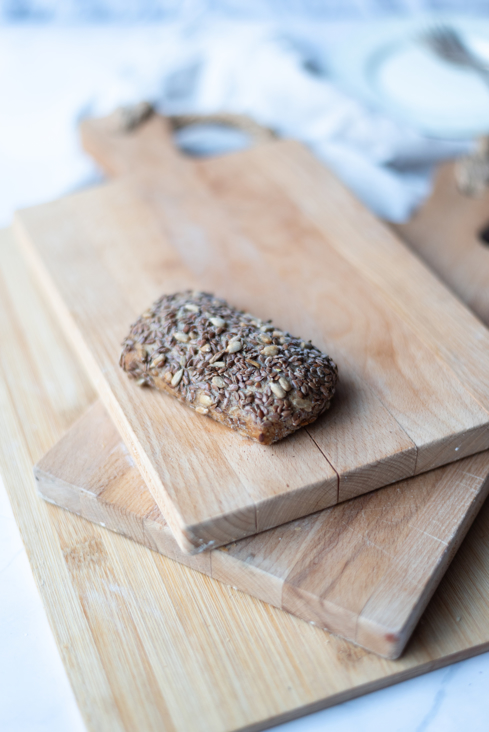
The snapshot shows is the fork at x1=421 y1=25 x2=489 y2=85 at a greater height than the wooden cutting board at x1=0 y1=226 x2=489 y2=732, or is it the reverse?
the fork at x1=421 y1=25 x2=489 y2=85

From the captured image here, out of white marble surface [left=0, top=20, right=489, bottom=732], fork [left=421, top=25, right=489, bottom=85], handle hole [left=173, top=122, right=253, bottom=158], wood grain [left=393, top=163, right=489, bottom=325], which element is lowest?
white marble surface [left=0, top=20, right=489, bottom=732]

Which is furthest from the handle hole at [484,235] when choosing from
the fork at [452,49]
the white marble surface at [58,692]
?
the white marble surface at [58,692]

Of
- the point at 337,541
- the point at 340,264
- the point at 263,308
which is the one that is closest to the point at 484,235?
the point at 340,264

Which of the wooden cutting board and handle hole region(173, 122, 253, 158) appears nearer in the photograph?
the wooden cutting board

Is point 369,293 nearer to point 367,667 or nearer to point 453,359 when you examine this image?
point 453,359

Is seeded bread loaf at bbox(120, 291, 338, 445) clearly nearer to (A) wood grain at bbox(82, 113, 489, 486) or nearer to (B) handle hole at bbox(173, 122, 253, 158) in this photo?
(A) wood grain at bbox(82, 113, 489, 486)

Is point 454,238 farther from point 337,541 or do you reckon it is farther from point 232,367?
point 337,541

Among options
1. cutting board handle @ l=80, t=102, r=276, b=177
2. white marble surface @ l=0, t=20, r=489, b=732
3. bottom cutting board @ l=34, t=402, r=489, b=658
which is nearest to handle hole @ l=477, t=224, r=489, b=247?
cutting board handle @ l=80, t=102, r=276, b=177

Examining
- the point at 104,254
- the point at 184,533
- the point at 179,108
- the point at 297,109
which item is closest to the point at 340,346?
the point at 184,533
